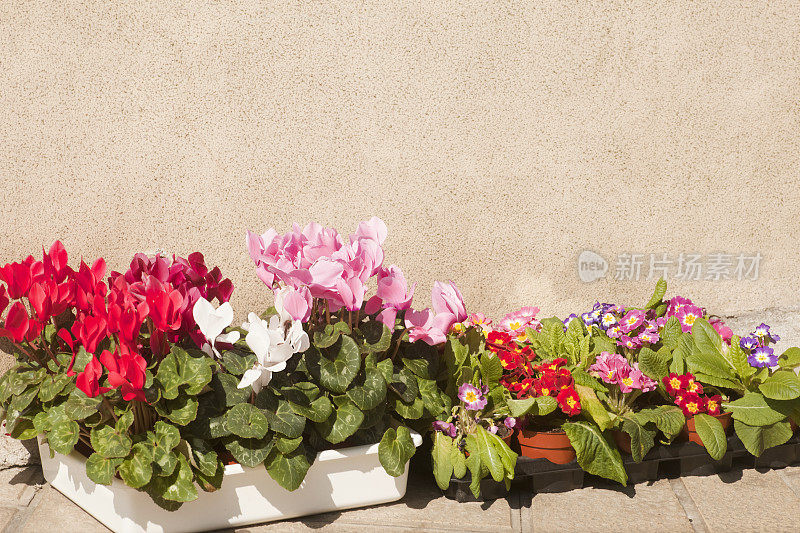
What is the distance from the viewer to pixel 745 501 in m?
2.36

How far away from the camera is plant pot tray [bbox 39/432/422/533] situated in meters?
2.12

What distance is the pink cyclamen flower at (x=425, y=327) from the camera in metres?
2.23

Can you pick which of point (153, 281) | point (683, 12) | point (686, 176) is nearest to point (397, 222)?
point (153, 281)

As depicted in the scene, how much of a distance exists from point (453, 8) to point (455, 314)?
1215 mm

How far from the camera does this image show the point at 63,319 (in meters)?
2.46

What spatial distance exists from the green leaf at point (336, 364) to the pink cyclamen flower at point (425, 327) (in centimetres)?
21

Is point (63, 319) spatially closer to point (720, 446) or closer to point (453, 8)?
point (453, 8)

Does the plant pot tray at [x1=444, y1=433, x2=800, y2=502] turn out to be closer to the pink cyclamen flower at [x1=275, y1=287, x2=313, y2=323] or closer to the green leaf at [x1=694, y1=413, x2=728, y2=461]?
the green leaf at [x1=694, y1=413, x2=728, y2=461]

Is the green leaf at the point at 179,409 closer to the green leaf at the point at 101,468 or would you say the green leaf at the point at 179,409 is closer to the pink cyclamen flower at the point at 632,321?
the green leaf at the point at 101,468

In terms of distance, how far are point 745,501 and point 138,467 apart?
77.4 inches

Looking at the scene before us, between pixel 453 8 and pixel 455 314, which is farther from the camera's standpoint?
pixel 453 8

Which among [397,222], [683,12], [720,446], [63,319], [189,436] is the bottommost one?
[720,446]

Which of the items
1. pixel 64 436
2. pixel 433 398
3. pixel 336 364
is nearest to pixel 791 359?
pixel 433 398

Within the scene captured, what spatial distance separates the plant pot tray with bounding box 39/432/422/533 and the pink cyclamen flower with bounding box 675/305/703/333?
46.6 inches
